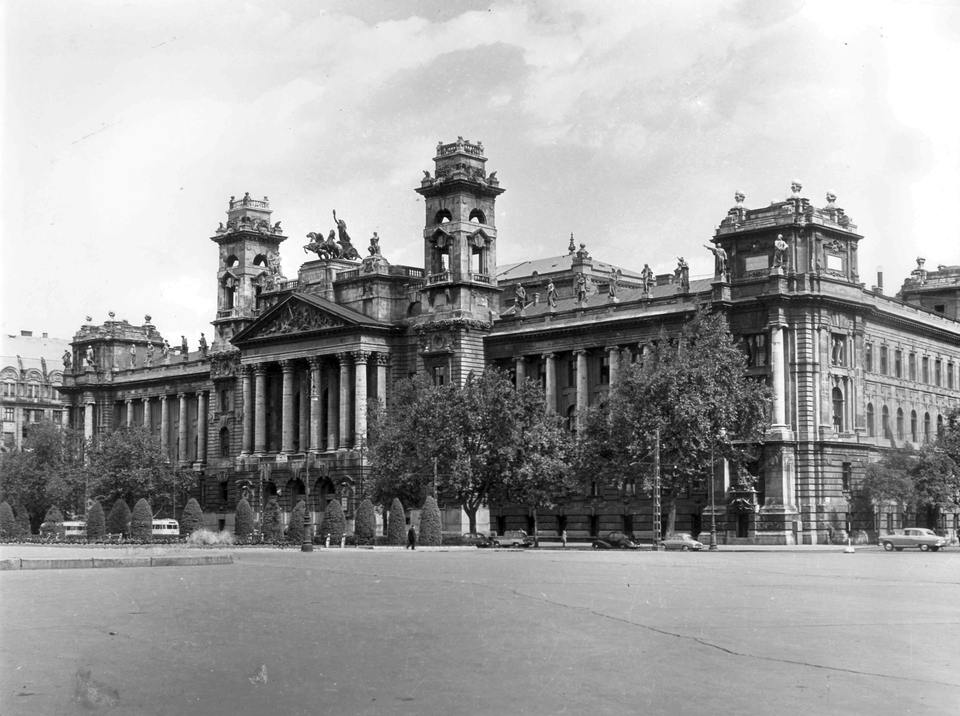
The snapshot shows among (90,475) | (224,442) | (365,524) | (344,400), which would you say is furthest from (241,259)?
(365,524)

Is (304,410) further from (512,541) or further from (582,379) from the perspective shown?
(512,541)

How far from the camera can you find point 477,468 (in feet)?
292

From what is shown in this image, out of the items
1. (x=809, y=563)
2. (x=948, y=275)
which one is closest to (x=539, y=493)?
(x=809, y=563)

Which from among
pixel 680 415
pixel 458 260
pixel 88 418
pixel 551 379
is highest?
pixel 458 260

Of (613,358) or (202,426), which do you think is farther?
(202,426)

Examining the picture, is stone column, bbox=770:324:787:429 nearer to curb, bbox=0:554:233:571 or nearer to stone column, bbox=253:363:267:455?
curb, bbox=0:554:233:571

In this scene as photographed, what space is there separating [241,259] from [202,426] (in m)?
18.1

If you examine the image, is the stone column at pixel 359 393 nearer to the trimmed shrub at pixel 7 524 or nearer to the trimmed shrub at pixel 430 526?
A: the trimmed shrub at pixel 7 524

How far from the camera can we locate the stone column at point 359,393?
367 feet

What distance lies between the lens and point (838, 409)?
93438 mm

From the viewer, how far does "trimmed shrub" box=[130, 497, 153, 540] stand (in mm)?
91625

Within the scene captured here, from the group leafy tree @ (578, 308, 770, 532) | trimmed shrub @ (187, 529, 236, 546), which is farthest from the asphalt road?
trimmed shrub @ (187, 529, 236, 546)

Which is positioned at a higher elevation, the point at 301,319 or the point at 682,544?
the point at 301,319

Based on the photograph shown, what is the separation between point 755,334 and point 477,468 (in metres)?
20.2
